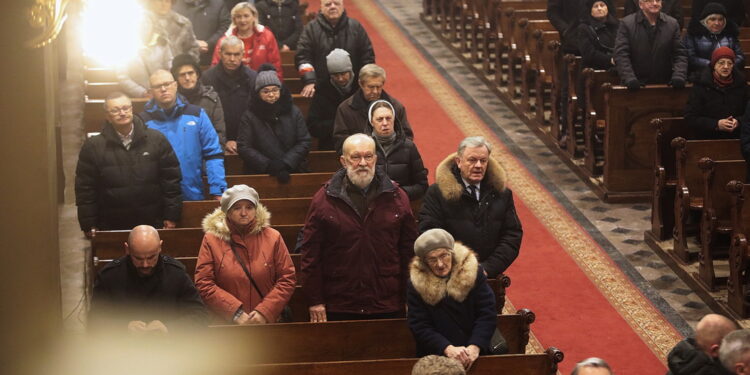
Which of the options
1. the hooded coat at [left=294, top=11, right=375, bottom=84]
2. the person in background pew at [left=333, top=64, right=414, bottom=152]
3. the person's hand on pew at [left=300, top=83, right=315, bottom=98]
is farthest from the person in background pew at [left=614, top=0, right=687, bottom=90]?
the person in background pew at [left=333, top=64, right=414, bottom=152]

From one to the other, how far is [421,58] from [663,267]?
6630mm

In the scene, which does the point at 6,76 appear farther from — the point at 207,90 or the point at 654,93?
the point at 654,93

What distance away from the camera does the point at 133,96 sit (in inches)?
397

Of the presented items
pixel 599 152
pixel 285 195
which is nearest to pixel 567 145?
pixel 599 152

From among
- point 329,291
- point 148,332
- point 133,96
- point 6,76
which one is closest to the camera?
point 6,76

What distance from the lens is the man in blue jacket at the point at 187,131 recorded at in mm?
8320

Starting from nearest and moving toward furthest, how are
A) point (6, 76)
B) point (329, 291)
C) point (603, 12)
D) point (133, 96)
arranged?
point (6, 76) < point (329, 291) < point (133, 96) < point (603, 12)

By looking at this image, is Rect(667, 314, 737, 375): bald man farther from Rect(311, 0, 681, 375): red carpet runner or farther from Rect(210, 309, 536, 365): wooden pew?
Rect(311, 0, 681, 375): red carpet runner

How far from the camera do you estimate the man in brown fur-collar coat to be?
23.8 feet

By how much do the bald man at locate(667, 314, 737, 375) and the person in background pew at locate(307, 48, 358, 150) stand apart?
410 cm

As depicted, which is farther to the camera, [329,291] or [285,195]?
[285,195]

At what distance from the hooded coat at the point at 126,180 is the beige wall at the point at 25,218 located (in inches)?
42.7

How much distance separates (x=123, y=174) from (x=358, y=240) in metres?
1.74

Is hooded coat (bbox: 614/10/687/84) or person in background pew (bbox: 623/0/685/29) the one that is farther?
person in background pew (bbox: 623/0/685/29)
